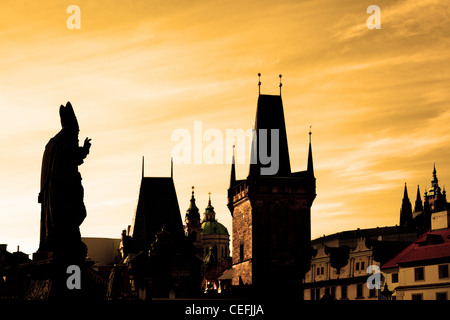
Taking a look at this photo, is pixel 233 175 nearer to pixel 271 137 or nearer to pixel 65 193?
pixel 271 137

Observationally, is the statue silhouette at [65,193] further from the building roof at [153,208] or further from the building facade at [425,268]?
the building roof at [153,208]

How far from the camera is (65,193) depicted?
14.1 meters

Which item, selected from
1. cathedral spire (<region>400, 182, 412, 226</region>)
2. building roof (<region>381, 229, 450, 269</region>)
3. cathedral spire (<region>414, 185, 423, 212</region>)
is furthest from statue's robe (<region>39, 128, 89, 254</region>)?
cathedral spire (<region>414, 185, 423, 212</region>)

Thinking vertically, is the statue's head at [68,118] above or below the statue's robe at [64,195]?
above

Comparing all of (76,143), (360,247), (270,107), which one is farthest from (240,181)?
(76,143)

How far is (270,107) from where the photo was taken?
88.8 metres

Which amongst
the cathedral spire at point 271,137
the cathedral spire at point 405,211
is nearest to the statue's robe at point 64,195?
the cathedral spire at point 271,137

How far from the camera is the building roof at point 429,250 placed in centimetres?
5694

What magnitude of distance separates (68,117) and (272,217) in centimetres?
6986

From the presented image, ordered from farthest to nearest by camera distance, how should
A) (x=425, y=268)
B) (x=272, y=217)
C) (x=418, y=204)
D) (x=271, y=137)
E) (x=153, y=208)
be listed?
1. (x=418, y=204)
2. (x=153, y=208)
3. (x=271, y=137)
4. (x=272, y=217)
5. (x=425, y=268)

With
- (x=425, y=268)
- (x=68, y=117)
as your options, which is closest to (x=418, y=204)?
(x=425, y=268)
